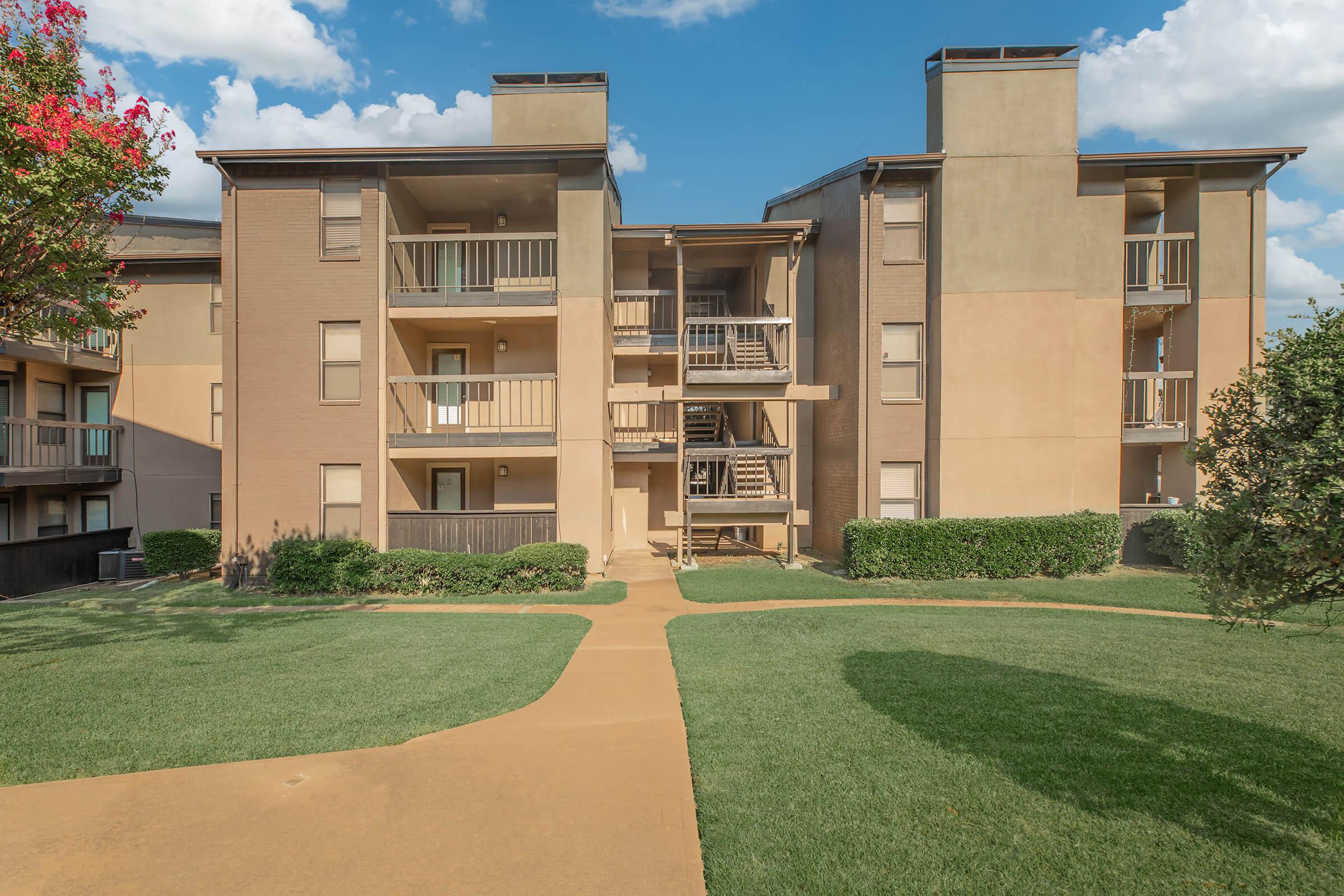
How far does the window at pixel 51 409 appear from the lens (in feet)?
55.7

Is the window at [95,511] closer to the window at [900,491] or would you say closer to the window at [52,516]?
the window at [52,516]

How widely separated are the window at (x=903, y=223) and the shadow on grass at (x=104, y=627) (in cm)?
1485

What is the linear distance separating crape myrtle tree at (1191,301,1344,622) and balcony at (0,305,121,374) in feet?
66.1

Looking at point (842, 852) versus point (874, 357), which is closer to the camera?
point (842, 852)

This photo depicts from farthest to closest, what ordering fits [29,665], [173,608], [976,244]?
[976,244] → [173,608] → [29,665]

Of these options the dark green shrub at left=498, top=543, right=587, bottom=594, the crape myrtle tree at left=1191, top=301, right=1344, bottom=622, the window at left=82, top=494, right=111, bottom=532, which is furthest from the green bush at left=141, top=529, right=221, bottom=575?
the crape myrtle tree at left=1191, top=301, right=1344, bottom=622

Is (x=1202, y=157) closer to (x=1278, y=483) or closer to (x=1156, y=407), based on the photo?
(x=1156, y=407)

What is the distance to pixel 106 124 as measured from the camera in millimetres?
7152

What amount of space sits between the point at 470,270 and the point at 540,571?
822 centimetres

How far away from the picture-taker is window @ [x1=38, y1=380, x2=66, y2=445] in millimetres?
16969

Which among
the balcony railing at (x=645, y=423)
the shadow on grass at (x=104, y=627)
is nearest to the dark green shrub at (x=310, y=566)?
the shadow on grass at (x=104, y=627)

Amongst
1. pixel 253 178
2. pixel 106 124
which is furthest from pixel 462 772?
pixel 253 178

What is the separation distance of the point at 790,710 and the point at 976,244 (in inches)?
524

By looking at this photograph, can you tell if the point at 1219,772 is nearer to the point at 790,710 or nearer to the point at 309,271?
the point at 790,710
